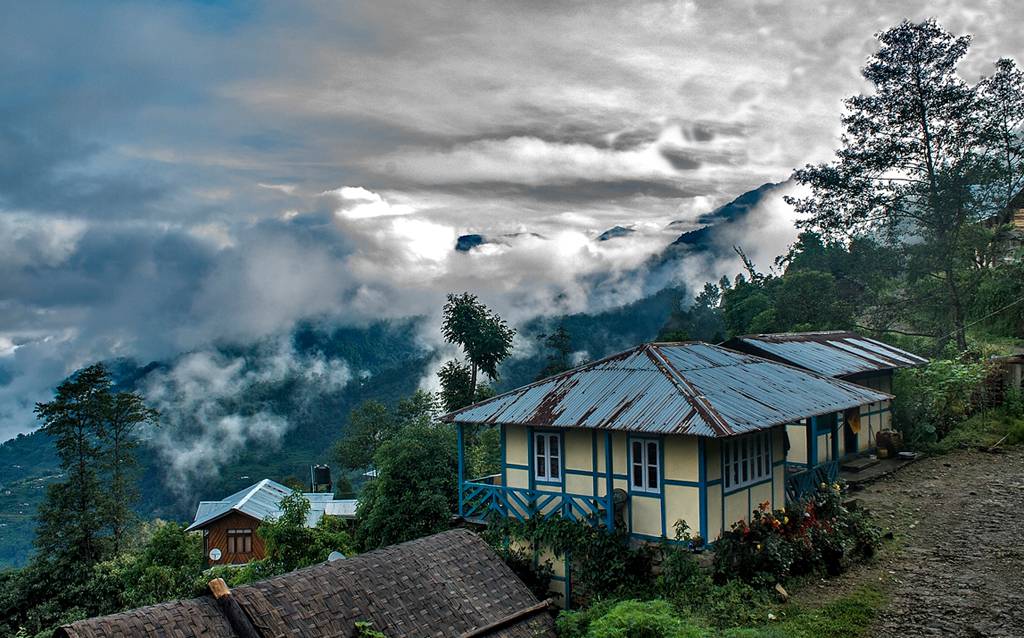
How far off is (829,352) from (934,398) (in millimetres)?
4010

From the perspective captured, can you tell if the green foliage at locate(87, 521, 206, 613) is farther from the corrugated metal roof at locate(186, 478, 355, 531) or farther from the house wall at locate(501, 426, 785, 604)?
the house wall at locate(501, 426, 785, 604)

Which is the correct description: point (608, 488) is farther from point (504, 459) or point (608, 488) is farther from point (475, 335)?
point (475, 335)

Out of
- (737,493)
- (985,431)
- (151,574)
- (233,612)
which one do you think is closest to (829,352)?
(985,431)

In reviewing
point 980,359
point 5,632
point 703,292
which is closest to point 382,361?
point 703,292

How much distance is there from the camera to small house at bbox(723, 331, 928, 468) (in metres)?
21.1

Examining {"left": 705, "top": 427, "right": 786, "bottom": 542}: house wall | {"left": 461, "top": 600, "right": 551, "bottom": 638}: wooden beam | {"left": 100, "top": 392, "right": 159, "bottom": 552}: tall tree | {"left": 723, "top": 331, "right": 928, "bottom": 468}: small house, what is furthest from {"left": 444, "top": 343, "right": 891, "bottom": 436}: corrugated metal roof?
{"left": 100, "top": 392, "right": 159, "bottom": 552}: tall tree

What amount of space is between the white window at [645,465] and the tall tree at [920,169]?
2161cm

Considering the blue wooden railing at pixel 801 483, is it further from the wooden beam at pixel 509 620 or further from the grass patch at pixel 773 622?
the wooden beam at pixel 509 620

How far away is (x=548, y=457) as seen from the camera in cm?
1617

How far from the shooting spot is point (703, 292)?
231 ft

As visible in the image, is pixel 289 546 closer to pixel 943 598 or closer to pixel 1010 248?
pixel 943 598

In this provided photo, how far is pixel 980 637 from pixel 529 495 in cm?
864

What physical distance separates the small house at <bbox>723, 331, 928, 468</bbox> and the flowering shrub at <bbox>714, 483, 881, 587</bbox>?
575cm

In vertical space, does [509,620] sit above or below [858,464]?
below
